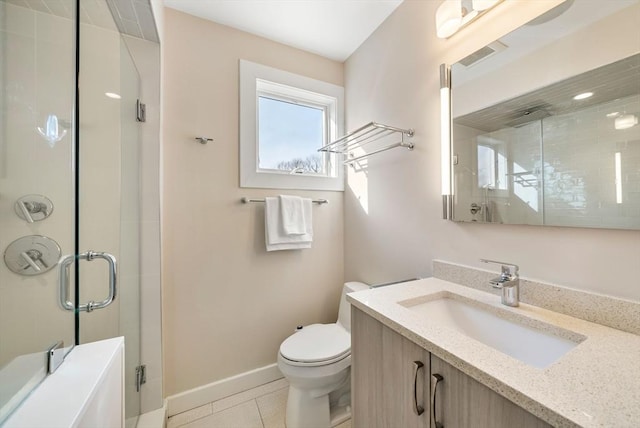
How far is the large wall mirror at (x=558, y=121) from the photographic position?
0.73 metres

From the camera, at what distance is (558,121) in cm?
86

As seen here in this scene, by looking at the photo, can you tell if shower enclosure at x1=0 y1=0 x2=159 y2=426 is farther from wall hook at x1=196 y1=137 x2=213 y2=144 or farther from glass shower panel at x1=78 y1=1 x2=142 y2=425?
wall hook at x1=196 y1=137 x2=213 y2=144

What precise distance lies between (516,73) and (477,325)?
99 centimetres

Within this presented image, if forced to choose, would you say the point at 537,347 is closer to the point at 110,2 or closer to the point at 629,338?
the point at 629,338

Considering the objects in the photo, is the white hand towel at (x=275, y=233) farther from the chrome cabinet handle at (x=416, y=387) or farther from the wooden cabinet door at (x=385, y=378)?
the chrome cabinet handle at (x=416, y=387)

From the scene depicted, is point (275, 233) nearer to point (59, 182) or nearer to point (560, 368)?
point (59, 182)

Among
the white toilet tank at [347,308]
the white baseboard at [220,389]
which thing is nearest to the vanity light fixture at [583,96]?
the white toilet tank at [347,308]

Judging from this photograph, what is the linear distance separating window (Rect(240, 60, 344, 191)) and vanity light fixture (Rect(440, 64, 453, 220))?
3.00 feet

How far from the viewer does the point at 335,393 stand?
1.54m

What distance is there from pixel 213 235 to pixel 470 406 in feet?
4.98

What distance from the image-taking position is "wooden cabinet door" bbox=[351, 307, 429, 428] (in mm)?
732

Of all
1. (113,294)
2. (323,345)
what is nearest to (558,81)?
(323,345)

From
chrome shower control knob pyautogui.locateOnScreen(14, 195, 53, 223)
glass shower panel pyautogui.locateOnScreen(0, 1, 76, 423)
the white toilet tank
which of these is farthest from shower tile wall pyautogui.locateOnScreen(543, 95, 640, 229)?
chrome shower control knob pyautogui.locateOnScreen(14, 195, 53, 223)

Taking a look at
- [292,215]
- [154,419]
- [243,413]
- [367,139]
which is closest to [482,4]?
[367,139]
